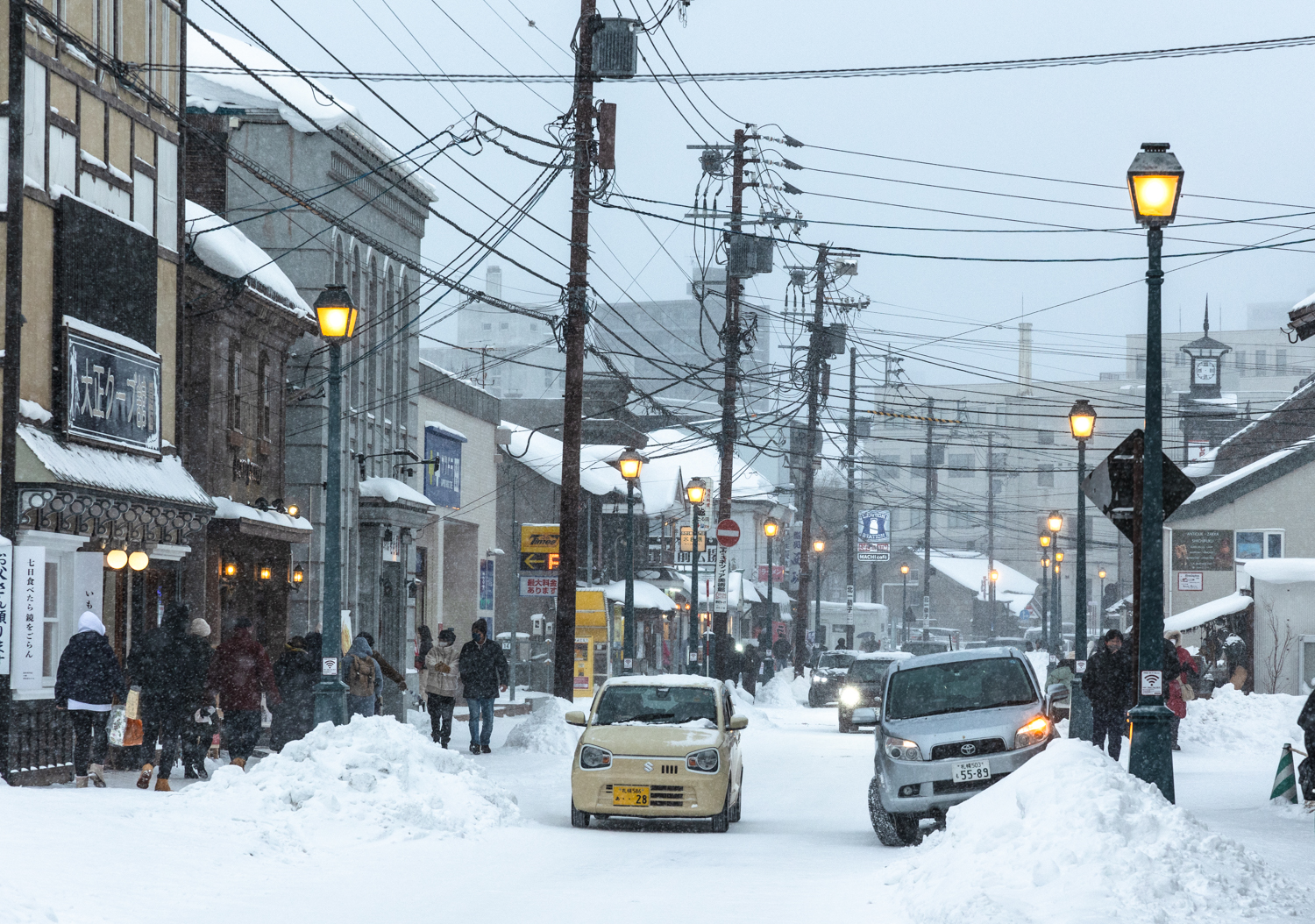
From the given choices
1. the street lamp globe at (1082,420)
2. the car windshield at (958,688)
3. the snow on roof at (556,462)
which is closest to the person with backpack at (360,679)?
the car windshield at (958,688)

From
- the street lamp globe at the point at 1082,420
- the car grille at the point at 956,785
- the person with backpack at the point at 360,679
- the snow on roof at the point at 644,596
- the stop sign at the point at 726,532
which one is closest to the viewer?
the car grille at the point at 956,785

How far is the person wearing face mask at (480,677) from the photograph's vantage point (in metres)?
24.7

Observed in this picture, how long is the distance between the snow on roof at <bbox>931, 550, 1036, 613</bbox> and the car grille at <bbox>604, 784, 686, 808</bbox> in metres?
82.2

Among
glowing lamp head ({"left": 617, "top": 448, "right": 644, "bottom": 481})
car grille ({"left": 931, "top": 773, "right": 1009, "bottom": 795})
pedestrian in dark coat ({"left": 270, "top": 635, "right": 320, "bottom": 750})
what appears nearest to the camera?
car grille ({"left": 931, "top": 773, "right": 1009, "bottom": 795})

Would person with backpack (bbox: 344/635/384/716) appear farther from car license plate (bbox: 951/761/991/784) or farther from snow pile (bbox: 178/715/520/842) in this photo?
car license plate (bbox: 951/761/991/784)

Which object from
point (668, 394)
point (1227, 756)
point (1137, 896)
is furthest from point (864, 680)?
point (668, 394)

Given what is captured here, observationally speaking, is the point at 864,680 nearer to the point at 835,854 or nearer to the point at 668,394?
the point at 835,854

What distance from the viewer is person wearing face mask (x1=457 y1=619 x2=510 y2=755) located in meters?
24.7

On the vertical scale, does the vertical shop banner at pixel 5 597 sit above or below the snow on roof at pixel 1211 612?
above

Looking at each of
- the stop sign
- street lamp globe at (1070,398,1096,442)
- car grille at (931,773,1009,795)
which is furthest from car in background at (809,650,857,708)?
car grille at (931,773,1009,795)

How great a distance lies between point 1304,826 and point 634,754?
6.49 metres

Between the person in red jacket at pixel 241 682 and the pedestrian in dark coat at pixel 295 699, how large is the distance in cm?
179

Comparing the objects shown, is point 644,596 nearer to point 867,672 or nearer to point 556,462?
point 556,462

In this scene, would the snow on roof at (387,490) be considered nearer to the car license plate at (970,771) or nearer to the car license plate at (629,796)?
the car license plate at (629,796)
